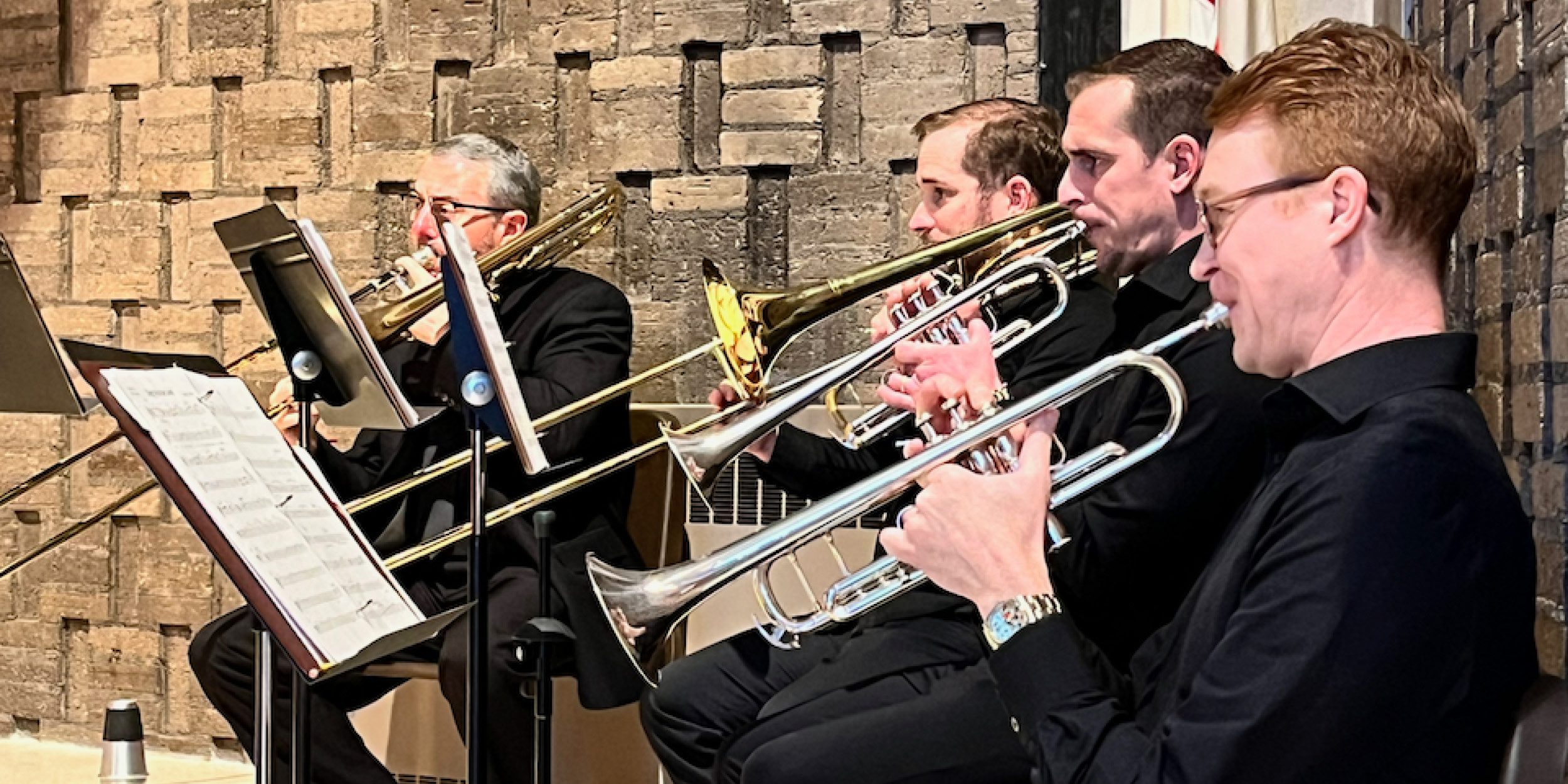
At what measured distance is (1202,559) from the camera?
2232 mm

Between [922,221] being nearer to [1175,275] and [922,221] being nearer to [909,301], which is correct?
[909,301]

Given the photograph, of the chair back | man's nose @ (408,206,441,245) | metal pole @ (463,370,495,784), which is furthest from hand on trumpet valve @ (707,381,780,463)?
the chair back

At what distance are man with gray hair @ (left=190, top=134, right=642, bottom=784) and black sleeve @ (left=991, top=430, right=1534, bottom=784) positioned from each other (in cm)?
194

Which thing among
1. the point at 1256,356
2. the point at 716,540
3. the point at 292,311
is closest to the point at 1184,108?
the point at 1256,356

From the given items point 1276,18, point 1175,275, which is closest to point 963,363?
point 1175,275

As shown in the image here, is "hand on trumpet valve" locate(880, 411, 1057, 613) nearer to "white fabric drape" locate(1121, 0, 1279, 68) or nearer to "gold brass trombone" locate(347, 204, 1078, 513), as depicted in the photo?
"gold brass trombone" locate(347, 204, 1078, 513)

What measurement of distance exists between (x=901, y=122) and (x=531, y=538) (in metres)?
1.37

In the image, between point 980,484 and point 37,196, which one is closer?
point 980,484

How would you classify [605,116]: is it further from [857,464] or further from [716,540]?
[857,464]

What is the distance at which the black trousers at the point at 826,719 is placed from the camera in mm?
2111

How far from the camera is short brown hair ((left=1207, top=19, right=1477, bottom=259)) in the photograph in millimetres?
1569

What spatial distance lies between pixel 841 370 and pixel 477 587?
28.2 inches

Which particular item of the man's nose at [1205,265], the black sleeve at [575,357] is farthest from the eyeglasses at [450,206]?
the man's nose at [1205,265]

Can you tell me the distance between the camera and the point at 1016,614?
167 cm
